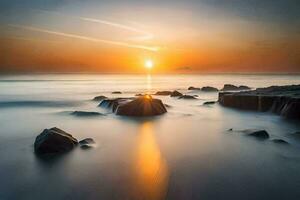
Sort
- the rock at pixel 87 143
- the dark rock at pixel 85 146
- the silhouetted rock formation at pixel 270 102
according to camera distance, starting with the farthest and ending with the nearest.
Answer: the silhouetted rock formation at pixel 270 102, the rock at pixel 87 143, the dark rock at pixel 85 146

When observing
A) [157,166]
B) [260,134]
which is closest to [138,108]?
[260,134]

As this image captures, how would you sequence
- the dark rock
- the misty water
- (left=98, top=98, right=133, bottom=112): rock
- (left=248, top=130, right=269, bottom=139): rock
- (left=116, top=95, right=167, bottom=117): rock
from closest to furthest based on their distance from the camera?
the misty water
the dark rock
(left=248, top=130, right=269, bottom=139): rock
(left=116, top=95, right=167, bottom=117): rock
(left=98, top=98, right=133, bottom=112): rock

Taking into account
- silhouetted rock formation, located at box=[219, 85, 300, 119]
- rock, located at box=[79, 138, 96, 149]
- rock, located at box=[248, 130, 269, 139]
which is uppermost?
silhouetted rock formation, located at box=[219, 85, 300, 119]

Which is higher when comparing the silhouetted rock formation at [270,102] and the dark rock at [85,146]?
the silhouetted rock formation at [270,102]

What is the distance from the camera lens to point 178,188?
6.17 meters

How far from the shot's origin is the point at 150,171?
756cm

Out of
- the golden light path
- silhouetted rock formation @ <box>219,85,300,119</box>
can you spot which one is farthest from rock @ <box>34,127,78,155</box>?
silhouetted rock formation @ <box>219,85,300,119</box>

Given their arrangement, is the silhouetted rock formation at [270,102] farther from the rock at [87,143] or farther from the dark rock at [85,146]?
the dark rock at [85,146]

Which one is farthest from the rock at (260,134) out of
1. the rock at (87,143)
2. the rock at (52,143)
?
the rock at (52,143)

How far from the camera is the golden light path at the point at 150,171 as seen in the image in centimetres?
598

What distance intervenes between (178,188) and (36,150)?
5.10 metres

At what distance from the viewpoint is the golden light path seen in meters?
5.98

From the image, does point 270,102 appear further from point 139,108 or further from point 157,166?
point 157,166

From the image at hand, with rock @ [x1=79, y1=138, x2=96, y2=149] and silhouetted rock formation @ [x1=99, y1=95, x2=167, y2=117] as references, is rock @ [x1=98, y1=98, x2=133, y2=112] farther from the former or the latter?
rock @ [x1=79, y1=138, x2=96, y2=149]
